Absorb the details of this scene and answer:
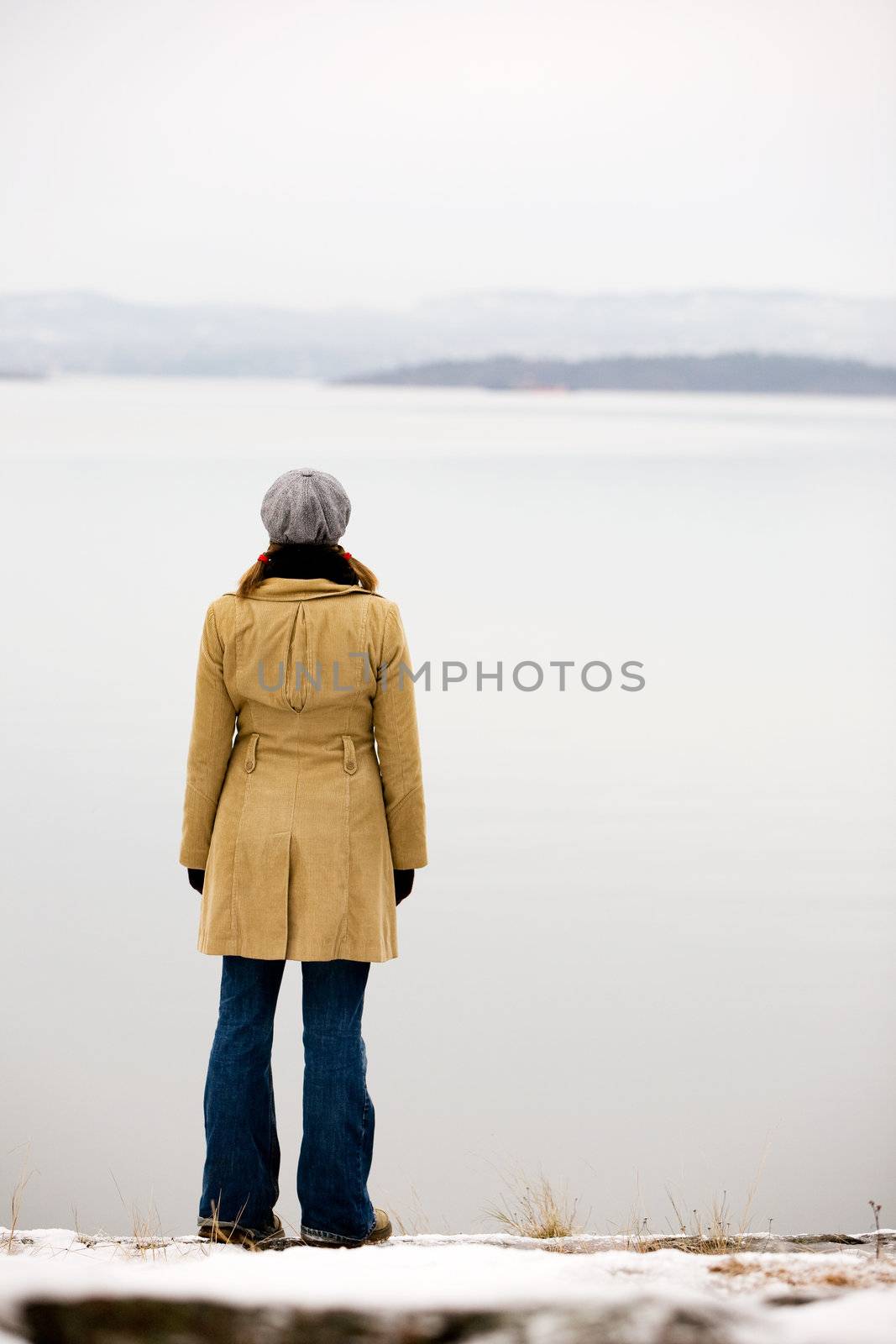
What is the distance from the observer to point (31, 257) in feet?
36.2

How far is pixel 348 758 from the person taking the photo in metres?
2.11

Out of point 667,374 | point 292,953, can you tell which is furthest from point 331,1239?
point 667,374

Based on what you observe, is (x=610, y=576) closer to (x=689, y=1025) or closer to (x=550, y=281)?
(x=550, y=281)

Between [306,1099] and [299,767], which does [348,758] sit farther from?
[306,1099]

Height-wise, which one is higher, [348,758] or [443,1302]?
[348,758]

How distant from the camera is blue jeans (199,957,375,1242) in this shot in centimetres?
214

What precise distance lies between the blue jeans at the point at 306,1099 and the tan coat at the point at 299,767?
83 millimetres

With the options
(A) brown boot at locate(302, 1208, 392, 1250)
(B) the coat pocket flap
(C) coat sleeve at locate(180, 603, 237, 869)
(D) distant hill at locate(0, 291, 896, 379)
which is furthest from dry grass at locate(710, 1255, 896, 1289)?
(D) distant hill at locate(0, 291, 896, 379)

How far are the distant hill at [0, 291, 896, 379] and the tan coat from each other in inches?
341

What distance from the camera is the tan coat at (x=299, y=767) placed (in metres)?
2.06

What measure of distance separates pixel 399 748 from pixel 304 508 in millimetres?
394

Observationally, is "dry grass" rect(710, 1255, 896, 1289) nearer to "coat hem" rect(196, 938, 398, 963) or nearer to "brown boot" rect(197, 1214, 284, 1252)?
"coat hem" rect(196, 938, 398, 963)

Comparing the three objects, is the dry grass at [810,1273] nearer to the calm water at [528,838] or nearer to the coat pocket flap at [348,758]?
the coat pocket flap at [348,758]

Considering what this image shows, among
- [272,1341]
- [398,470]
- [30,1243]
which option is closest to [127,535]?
[398,470]
